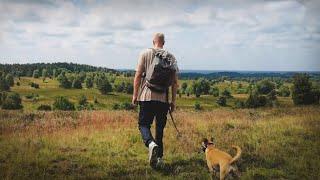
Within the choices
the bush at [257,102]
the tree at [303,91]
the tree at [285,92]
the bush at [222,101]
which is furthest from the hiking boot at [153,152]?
the tree at [285,92]

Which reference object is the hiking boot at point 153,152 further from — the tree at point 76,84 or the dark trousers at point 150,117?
the tree at point 76,84

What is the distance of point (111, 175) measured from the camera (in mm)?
8172

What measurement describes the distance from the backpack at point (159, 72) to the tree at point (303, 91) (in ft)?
263

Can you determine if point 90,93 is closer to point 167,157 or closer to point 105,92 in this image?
point 105,92

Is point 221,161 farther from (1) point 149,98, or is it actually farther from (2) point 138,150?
(2) point 138,150

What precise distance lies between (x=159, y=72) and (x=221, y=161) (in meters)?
2.12

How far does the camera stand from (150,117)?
28.3ft

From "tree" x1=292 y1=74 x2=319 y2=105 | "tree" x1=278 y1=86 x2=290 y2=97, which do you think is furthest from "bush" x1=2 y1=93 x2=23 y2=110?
"tree" x1=278 y1=86 x2=290 y2=97

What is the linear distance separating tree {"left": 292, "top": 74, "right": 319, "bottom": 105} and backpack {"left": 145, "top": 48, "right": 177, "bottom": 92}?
80.1 m

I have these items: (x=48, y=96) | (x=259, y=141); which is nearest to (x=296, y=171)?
(x=259, y=141)

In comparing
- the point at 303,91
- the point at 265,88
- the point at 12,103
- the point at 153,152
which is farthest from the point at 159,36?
the point at 265,88

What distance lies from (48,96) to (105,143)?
159983mm

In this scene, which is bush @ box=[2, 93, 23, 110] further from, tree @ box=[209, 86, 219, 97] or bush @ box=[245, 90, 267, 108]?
tree @ box=[209, 86, 219, 97]

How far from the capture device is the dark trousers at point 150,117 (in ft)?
27.8
